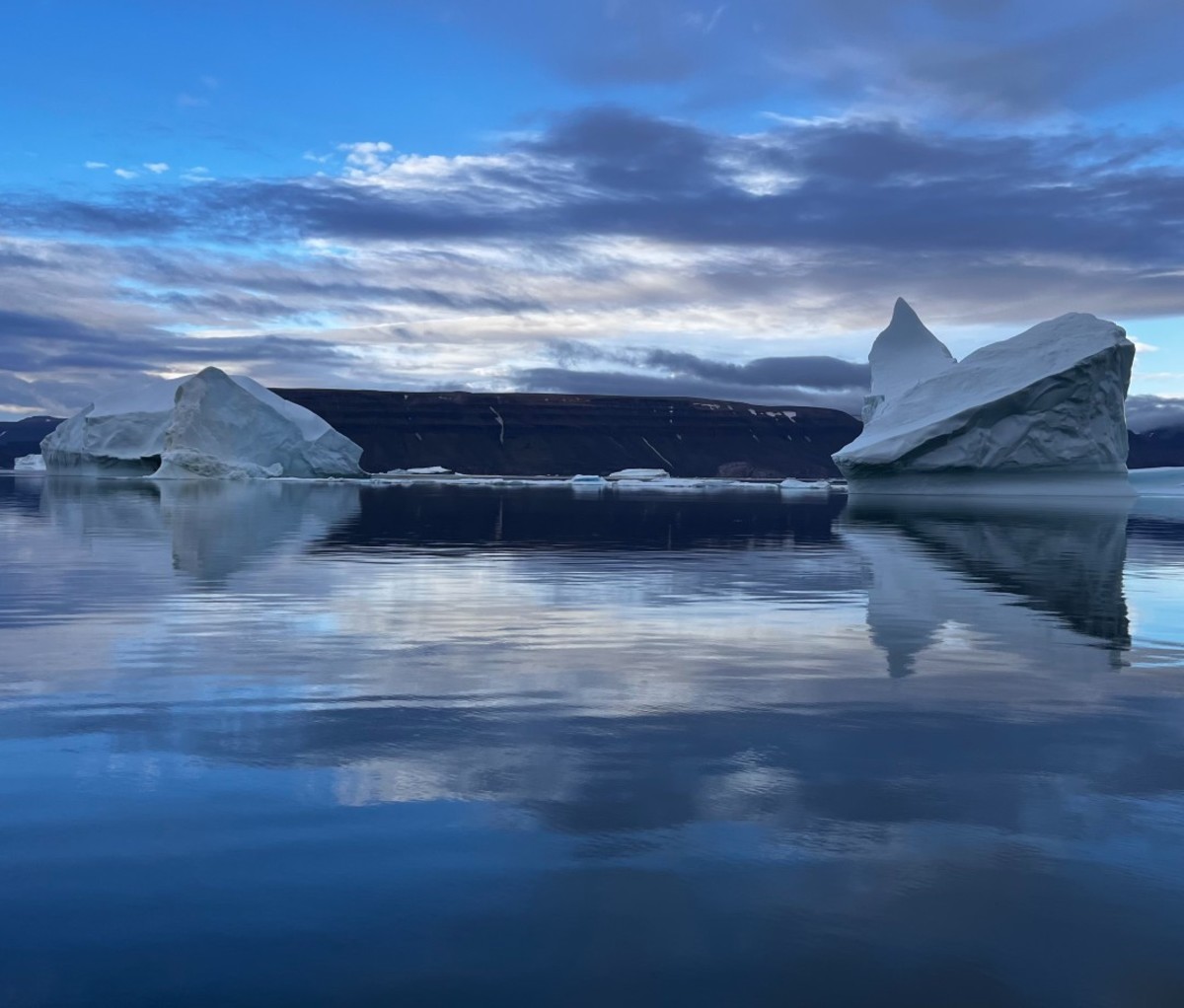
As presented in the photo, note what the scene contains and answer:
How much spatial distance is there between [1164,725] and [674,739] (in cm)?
274

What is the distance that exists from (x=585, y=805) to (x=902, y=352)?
52.1 meters

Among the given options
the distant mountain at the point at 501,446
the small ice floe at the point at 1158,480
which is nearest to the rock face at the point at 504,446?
the distant mountain at the point at 501,446

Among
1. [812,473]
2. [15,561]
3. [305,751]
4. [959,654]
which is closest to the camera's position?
[305,751]

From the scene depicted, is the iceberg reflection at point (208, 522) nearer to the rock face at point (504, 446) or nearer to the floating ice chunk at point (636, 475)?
the floating ice chunk at point (636, 475)

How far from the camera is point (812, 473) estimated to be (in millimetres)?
181750

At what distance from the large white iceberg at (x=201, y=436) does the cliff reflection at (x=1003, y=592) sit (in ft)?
139

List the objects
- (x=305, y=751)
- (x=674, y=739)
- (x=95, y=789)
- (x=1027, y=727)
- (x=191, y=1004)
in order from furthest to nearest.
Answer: (x=1027, y=727) → (x=674, y=739) → (x=305, y=751) → (x=95, y=789) → (x=191, y=1004)

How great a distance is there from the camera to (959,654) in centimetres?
789

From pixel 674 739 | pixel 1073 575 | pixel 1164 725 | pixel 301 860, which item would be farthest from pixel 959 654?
pixel 1073 575

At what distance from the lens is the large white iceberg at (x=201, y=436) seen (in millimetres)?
57688

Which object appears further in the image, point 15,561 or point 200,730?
point 15,561

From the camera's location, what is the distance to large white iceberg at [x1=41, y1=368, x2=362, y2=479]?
2271 inches

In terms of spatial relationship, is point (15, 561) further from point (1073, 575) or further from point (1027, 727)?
point (1073, 575)

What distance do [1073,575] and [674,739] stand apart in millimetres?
10632
